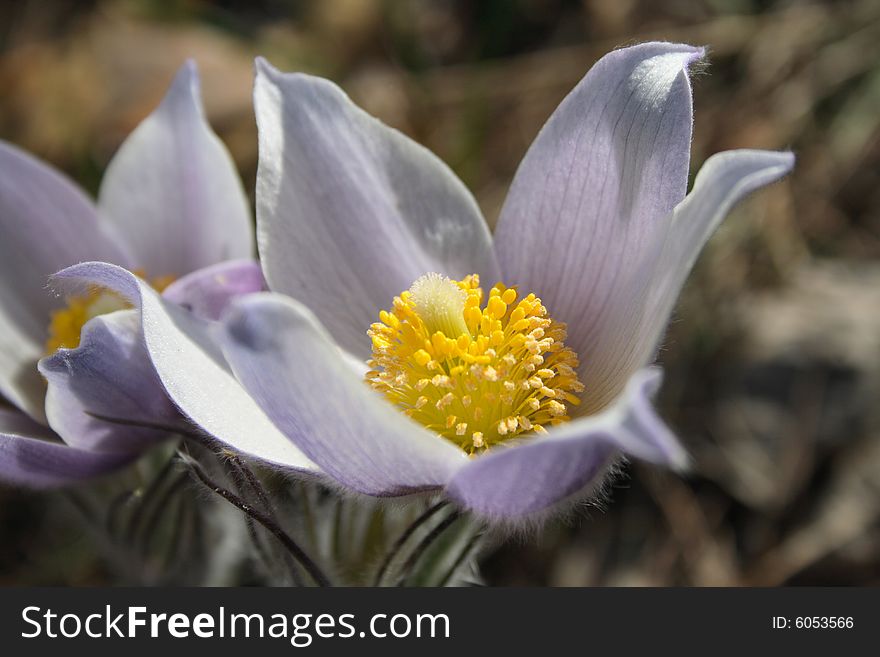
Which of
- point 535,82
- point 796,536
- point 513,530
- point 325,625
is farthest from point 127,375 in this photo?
point 535,82

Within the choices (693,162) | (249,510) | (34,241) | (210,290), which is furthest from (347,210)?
(693,162)

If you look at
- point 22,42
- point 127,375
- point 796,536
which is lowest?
point 796,536

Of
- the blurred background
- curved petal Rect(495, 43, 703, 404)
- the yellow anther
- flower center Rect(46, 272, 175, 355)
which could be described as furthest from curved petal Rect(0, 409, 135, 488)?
the blurred background

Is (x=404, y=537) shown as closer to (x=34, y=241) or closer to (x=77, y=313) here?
(x=77, y=313)

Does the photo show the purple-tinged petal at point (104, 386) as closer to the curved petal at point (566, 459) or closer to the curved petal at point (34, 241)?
the curved petal at point (34, 241)

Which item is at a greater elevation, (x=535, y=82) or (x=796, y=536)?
(x=535, y=82)

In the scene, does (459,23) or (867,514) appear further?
(459,23)

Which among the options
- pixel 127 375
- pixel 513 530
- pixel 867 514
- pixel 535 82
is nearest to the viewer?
pixel 513 530

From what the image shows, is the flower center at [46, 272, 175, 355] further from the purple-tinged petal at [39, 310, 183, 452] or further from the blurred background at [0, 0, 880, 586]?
the blurred background at [0, 0, 880, 586]

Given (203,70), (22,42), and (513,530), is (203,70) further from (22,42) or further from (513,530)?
(513,530)
